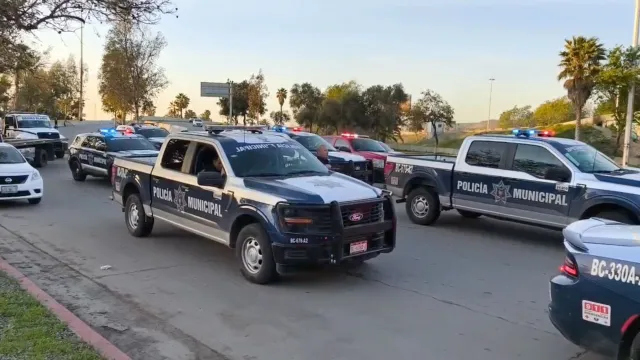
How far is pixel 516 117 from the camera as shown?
8425 cm

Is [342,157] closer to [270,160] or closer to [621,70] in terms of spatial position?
[270,160]

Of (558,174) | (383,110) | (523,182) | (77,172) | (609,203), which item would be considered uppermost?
(383,110)

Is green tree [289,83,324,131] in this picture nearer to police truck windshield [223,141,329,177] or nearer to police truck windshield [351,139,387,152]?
police truck windshield [351,139,387,152]

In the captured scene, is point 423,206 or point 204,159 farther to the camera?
point 423,206

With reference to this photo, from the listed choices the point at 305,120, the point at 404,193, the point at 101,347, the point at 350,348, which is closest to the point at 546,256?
the point at 404,193

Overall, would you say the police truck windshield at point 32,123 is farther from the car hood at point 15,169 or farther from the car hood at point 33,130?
the car hood at point 15,169

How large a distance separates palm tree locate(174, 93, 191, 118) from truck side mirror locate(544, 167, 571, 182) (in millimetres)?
Answer: 109235

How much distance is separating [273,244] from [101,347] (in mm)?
2483

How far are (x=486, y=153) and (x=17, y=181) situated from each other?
10031 mm

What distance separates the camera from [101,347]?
5055 millimetres

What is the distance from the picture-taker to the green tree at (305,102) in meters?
59.7

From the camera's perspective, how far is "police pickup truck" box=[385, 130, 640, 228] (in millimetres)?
9156

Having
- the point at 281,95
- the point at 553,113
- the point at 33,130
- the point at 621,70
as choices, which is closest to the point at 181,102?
the point at 281,95

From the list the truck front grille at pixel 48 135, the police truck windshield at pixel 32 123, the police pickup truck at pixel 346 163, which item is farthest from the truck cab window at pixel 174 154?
the police truck windshield at pixel 32 123
